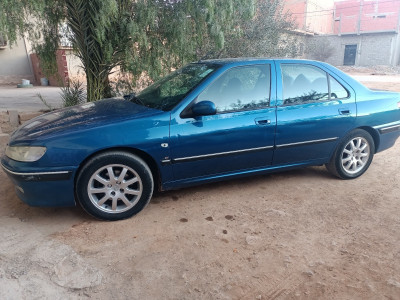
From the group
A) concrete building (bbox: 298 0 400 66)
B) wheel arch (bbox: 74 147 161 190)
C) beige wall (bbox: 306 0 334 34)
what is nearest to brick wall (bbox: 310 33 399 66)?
concrete building (bbox: 298 0 400 66)

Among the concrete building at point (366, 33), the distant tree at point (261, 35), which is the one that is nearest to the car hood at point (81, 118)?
the distant tree at point (261, 35)

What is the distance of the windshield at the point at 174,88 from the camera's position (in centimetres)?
338

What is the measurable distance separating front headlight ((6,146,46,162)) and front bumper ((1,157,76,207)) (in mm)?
112

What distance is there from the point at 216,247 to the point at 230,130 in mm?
1242

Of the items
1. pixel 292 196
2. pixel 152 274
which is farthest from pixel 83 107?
pixel 292 196

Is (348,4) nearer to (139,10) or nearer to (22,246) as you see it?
(139,10)

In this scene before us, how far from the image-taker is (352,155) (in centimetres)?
411

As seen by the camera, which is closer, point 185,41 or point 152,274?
point 152,274

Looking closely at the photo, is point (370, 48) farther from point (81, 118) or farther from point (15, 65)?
point (81, 118)

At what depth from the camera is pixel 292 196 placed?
3699mm

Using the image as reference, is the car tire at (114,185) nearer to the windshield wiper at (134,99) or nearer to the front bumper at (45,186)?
the front bumper at (45,186)

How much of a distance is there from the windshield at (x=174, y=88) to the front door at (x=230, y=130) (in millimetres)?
204

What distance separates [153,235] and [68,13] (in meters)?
4.58

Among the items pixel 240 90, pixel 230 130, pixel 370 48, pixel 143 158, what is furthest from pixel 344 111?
pixel 370 48
